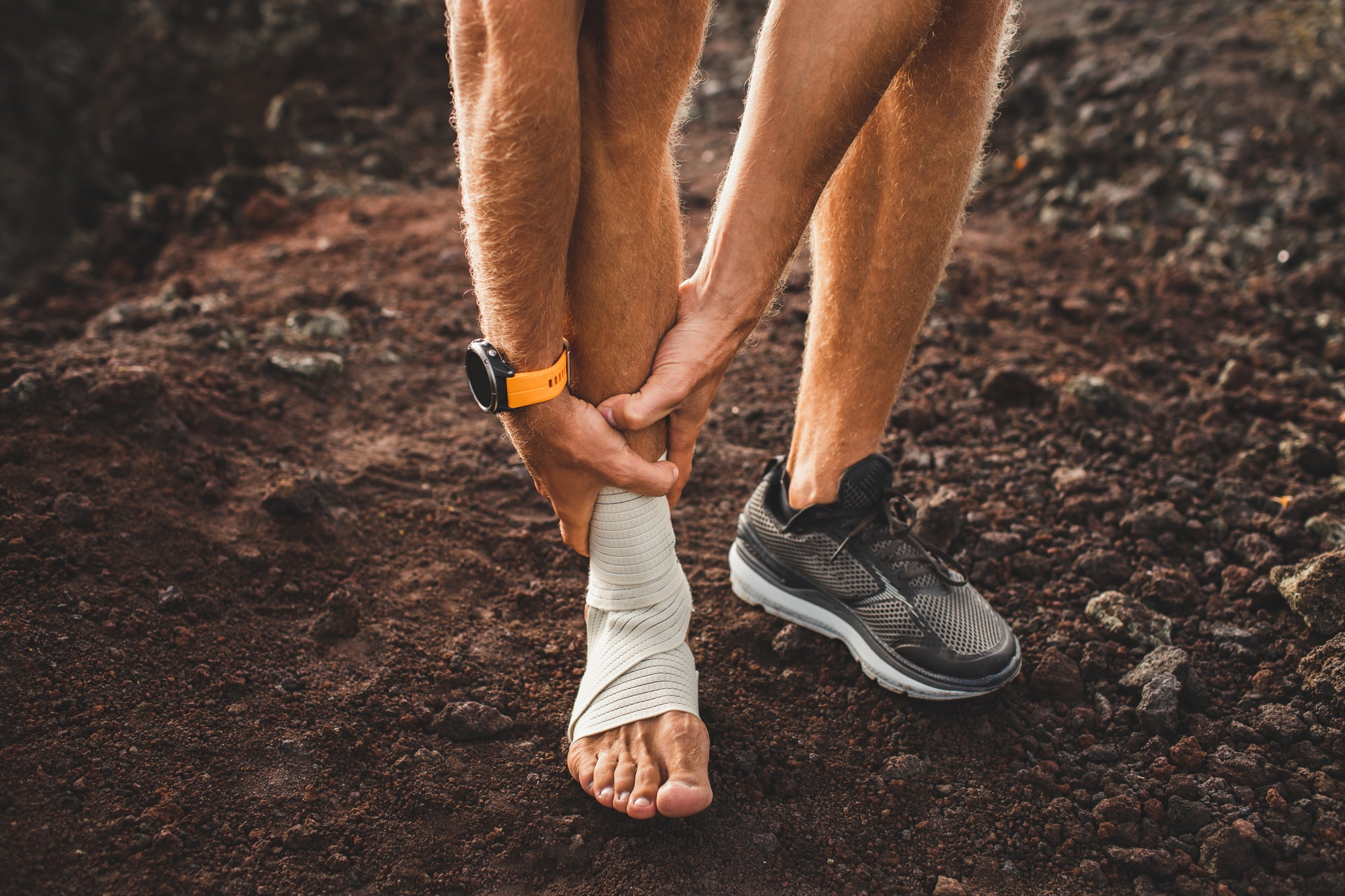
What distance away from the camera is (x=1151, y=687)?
1.73 meters

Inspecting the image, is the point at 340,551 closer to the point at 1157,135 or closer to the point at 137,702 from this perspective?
the point at 137,702

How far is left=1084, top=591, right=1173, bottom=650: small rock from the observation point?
190cm

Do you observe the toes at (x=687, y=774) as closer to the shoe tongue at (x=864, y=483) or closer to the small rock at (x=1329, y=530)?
the shoe tongue at (x=864, y=483)

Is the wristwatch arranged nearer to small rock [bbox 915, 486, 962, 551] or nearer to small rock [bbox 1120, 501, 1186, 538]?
small rock [bbox 915, 486, 962, 551]

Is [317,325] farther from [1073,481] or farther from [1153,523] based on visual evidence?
→ [1153,523]

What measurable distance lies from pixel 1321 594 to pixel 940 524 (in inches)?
29.9

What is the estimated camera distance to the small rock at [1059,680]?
1798mm

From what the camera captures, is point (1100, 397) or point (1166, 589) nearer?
point (1166, 589)

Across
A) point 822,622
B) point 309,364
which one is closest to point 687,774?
point 822,622

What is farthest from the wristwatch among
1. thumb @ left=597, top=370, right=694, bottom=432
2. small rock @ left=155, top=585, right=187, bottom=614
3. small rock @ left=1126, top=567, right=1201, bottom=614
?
small rock @ left=1126, top=567, right=1201, bottom=614

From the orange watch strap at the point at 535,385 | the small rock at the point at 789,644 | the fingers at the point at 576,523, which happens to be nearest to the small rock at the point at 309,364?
→ the fingers at the point at 576,523

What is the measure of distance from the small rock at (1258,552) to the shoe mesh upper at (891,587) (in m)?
0.68

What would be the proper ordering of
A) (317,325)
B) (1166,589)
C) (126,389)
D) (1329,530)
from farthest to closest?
1. (317,325)
2. (126,389)
3. (1329,530)
4. (1166,589)

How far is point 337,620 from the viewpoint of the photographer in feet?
6.19
